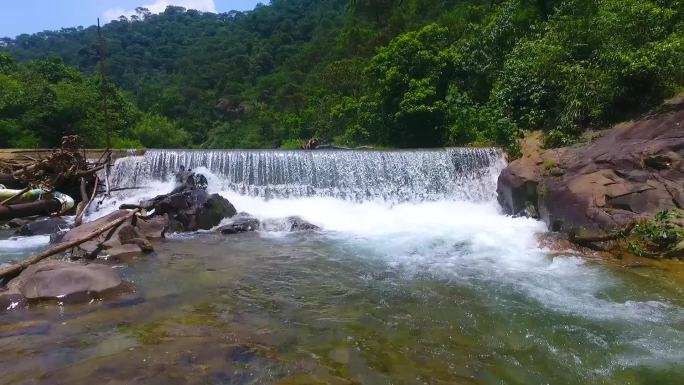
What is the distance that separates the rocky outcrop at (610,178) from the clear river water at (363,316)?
2.44 feet

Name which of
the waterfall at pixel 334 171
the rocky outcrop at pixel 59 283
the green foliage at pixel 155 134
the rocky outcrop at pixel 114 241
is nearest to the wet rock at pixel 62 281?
the rocky outcrop at pixel 59 283

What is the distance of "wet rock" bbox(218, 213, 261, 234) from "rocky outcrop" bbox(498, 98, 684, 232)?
606 cm

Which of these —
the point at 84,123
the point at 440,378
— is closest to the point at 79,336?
the point at 440,378

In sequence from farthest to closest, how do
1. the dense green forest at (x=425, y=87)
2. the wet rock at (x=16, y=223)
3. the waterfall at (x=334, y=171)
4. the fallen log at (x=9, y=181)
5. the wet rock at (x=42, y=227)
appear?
the waterfall at (x=334, y=171), the fallen log at (x=9, y=181), the dense green forest at (x=425, y=87), the wet rock at (x=16, y=223), the wet rock at (x=42, y=227)

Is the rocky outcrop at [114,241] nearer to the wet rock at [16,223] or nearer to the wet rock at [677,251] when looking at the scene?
the wet rock at [16,223]

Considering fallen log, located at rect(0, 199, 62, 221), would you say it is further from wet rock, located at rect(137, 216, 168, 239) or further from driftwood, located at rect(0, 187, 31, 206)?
wet rock, located at rect(137, 216, 168, 239)

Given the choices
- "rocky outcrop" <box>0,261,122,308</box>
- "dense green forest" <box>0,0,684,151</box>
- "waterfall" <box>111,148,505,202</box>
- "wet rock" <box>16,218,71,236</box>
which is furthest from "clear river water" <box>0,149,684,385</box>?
"dense green forest" <box>0,0,684,151</box>

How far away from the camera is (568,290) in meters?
6.78

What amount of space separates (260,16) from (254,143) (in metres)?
38.1

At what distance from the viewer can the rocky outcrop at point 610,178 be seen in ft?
30.0

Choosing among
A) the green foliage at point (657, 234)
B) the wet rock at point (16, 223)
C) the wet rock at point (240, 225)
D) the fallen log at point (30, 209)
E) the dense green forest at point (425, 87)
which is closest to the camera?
the green foliage at point (657, 234)

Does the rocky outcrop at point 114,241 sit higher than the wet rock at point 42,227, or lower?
higher

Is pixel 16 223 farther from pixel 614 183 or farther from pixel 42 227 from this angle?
pixel 614 183

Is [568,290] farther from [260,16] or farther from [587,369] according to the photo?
[260,16]
